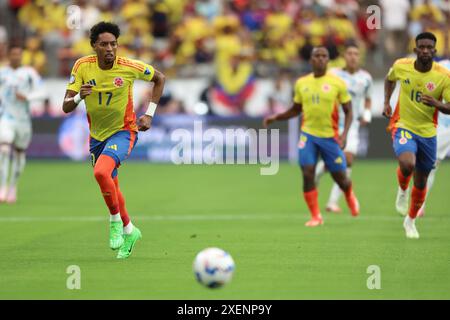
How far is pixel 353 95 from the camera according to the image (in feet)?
57.9

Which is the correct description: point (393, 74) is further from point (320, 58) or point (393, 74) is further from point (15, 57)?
point (15, 57)

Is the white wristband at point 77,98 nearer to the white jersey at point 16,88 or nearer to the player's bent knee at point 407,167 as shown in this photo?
the player's bent knee at point 407,167

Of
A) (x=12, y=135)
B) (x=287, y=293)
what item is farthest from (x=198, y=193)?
(x=287, y=293)

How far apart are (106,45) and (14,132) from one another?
797 cm

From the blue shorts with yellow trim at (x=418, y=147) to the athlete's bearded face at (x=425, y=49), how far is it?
100cm

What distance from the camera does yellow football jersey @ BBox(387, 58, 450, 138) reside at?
13.0 m

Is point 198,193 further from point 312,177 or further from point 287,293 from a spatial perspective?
point 287,293

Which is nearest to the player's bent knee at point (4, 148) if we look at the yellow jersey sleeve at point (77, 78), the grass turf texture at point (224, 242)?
the grass turf texture at point (224, 242)

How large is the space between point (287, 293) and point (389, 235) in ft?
15.5

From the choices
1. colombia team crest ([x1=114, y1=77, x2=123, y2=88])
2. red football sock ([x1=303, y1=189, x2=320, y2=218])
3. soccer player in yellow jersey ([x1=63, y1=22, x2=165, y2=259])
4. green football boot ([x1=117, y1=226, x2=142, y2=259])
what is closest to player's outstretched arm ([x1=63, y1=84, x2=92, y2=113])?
soccer player in yellow jersey ([x1=63, y1=22, x2=165, y2=259])

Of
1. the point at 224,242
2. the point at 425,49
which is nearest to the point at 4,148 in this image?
the point at 224,242

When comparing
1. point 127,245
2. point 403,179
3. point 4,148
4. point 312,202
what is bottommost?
point 127,245

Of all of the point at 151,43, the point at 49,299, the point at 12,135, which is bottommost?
the point at 49,299

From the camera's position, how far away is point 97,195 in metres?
20.5
